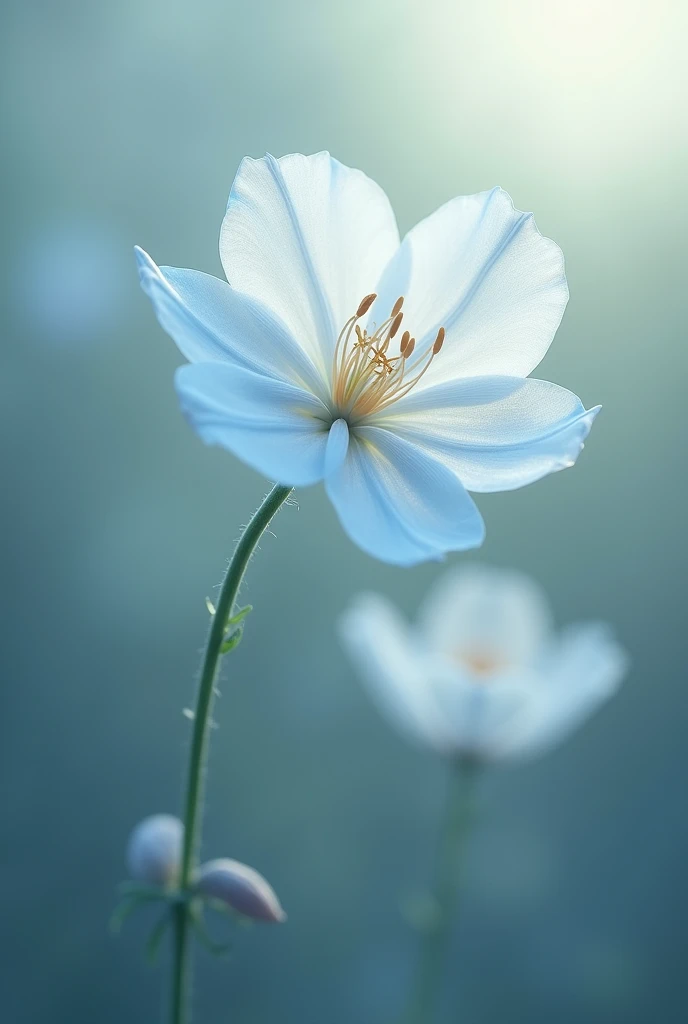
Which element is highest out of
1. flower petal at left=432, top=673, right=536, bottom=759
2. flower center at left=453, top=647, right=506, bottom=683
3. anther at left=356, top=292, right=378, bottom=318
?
anther at left=356, top=292, right=378, bottom=318

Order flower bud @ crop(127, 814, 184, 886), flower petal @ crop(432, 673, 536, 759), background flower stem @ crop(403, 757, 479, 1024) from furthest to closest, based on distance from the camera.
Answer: flower petal @ crop(432, 673, 536, 759)
background flower stem @ crop(403, 757, 479, 1024)
flower bud @ crop(127, 814, 184, 886)

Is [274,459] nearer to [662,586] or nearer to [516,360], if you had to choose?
[516,360]

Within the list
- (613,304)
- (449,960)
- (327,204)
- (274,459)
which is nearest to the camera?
(274,459)

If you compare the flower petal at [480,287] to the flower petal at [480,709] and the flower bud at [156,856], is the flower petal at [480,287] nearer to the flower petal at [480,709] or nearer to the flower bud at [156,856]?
the flower bud at [156,856]

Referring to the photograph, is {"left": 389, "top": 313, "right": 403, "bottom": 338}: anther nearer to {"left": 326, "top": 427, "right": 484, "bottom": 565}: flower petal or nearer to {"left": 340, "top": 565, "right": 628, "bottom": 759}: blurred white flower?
{"left": 326, "top": 427, "right": 484, "bottom": 565}: flower petal

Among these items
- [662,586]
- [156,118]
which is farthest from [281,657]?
[156,118]

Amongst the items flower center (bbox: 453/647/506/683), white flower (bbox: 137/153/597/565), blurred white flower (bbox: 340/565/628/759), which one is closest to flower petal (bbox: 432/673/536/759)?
blurred white flower (bbox: 340/565/628/759)

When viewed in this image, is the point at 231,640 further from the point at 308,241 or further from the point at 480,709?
the point at 480,709
